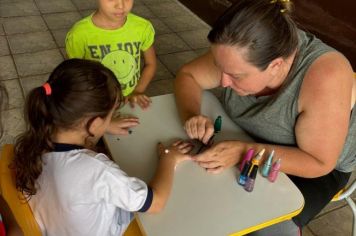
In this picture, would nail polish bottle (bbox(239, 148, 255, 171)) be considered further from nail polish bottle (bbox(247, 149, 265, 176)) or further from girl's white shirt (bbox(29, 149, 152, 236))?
girl's white shirt (bbox(29, 149, 152, 236))

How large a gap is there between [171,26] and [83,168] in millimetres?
3195

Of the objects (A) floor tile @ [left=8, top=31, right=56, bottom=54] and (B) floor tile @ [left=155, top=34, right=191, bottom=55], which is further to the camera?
(B) floor tile @ [left=155, top=34, right=191, bottom=55]

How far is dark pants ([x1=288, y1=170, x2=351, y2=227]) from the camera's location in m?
1.36

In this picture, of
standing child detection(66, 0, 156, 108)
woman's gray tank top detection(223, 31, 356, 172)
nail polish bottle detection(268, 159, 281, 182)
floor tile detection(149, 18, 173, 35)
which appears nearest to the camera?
nail polish bottle detection(268, 159, 281, 182)

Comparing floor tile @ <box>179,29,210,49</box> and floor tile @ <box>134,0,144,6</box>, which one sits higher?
floor tile @ <box>179,29,210,49</box>

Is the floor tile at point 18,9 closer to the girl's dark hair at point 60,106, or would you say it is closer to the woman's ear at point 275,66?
the girl's dark hair at point 60,106

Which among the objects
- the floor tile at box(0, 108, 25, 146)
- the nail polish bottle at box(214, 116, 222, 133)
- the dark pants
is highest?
the nail polish bottle at box(214, 116, 222, 133)

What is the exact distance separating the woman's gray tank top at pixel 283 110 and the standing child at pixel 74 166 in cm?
41

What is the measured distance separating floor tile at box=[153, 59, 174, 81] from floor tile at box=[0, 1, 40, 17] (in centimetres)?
166

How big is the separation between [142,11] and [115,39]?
8.47ft

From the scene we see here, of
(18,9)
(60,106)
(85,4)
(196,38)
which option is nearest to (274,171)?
(60,106)

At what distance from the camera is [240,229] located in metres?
1.00

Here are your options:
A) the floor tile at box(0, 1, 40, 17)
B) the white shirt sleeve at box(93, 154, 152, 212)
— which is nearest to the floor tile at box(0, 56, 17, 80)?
the floor tile at box(0, 1, 40, 17)

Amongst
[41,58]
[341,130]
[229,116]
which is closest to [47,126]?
[229,116]
